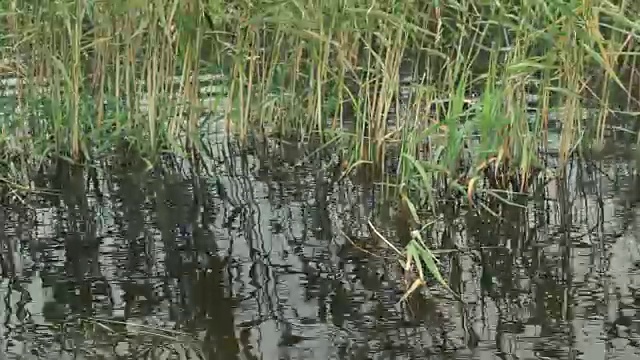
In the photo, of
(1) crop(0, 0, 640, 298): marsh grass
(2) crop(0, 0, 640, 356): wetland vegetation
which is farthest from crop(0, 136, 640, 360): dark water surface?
(1) crop(0, 0, 640, 298): marsh grass

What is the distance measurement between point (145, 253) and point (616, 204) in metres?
1.56

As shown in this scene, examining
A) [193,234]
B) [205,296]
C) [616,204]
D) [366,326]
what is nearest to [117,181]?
[193,234]

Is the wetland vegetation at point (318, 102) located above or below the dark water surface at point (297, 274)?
above

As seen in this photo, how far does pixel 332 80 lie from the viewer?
396cm

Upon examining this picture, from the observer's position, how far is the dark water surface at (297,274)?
2.35 metres

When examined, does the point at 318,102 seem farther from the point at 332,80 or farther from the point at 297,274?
the point at 297,274

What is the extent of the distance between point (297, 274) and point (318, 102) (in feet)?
4.06

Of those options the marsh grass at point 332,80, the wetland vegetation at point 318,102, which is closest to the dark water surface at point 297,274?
the wetland vegetation at point 318,102

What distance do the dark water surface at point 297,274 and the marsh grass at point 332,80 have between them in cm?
19

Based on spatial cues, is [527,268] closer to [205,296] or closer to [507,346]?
[507,346]

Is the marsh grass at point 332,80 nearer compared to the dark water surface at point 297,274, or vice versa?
the dark water surface at point 297,274

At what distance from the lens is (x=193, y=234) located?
10.2 ft

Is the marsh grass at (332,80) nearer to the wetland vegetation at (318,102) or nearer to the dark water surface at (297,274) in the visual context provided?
the wetland vegetation at (318,102)

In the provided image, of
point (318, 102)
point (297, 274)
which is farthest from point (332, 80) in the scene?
point (297, 274)
